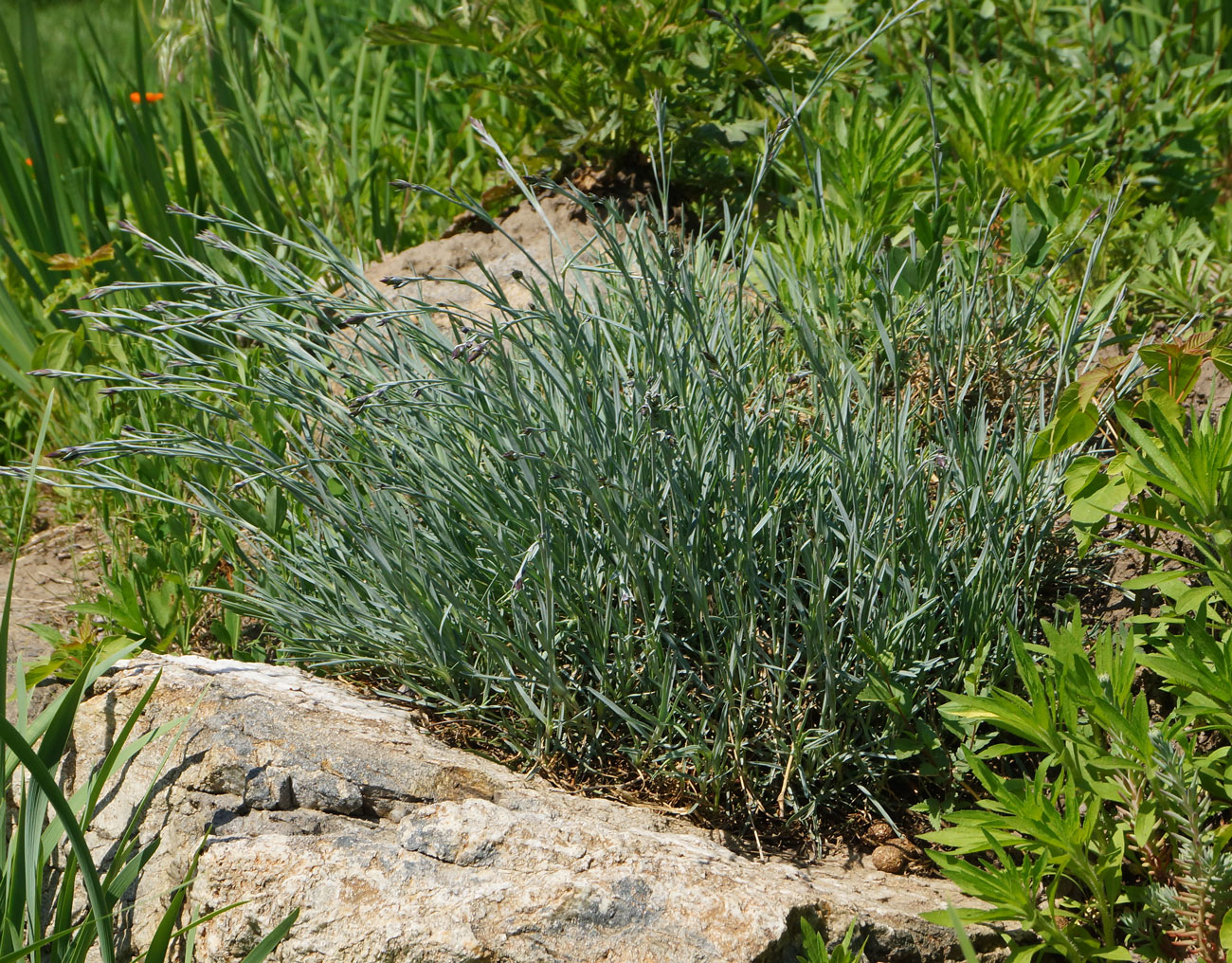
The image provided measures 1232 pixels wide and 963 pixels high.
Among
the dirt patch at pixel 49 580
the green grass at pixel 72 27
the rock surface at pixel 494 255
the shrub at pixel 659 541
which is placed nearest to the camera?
the shrub at pixel 659 541

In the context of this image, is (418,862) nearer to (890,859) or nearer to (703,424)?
(890,859)

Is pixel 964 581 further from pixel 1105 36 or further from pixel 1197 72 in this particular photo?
pixel 1105 36

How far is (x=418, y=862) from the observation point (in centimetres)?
154

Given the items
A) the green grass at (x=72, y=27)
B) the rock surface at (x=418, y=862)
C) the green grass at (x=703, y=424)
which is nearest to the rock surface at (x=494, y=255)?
the green grass at (x=703, y=424)

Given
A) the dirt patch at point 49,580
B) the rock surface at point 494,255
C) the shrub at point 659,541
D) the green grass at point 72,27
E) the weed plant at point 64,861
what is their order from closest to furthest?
the weed plant at point 64,861 → the shrub at point 659,541 → the dirt patch at point 49,580 → the rock surface at point 494,255 → the green grass at point 72,27

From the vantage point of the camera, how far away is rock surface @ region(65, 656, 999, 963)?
1.44 metres

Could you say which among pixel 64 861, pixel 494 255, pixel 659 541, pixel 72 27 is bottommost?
pixel 64 861

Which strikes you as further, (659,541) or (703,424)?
(703,424)

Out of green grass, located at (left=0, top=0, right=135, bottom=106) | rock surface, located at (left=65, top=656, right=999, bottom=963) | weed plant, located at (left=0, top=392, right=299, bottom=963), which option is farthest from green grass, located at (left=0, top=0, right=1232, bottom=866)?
green grass, located at (left=0, top=0, right=135, bottom=106)

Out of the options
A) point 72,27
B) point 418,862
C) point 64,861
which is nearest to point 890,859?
point 418,862

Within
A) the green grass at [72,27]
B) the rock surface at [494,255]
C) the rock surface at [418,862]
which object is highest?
the green grass at [72,27]

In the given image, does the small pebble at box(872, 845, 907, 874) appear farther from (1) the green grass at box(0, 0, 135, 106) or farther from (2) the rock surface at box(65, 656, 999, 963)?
(1) the green grass at box(0, 0, 135, 106)

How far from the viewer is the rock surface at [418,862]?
1443 millimetres

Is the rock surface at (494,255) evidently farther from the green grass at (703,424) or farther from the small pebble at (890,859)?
the small pebble at (890,859)
